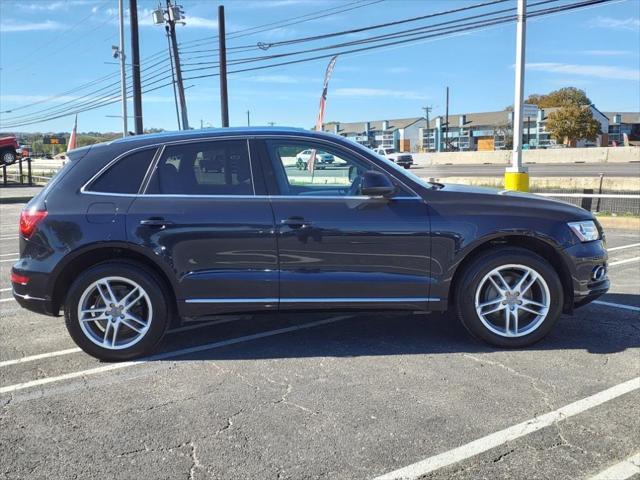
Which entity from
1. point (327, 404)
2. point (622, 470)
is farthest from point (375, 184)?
point (622, 470)

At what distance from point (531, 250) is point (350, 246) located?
151cm

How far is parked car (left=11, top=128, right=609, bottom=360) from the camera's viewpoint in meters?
4.43

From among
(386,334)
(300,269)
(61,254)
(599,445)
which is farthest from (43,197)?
(599,445)

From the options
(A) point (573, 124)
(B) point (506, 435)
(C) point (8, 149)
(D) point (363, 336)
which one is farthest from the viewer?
(A) point (573, 124)

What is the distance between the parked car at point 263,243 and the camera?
443 centimetres

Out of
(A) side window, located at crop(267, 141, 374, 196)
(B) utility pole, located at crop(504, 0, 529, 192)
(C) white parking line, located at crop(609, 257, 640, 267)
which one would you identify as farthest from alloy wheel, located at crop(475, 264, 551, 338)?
(B) utility pole, located at crop(504, 0, 529, 192)

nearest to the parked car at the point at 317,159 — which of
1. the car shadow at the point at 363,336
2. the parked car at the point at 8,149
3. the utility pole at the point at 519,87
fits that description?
the car shadow at the point at 363,336

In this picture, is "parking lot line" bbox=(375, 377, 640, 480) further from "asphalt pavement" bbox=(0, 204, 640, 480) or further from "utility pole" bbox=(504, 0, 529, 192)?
"utility pole" bbox=(504, 0, 529, 192)

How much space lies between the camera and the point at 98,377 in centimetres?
427

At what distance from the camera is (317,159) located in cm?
466

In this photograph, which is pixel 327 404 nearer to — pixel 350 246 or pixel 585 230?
pixel 350 246

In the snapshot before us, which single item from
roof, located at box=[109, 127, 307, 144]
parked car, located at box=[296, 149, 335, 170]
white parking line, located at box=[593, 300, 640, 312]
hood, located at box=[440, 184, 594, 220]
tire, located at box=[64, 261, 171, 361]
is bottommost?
white parking line, located at box=[593, 300, 640, 312]

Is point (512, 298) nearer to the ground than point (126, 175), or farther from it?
nearer to the ground

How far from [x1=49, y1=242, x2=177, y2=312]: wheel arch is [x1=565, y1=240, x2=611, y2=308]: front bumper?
3136 mm
